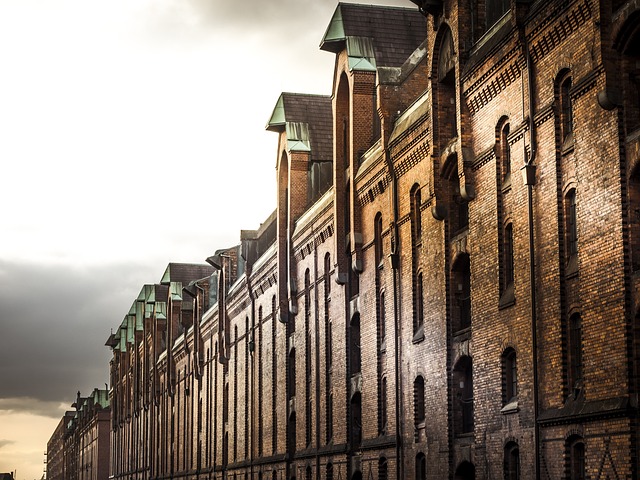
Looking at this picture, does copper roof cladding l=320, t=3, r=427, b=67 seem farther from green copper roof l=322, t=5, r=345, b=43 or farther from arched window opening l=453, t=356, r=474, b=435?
arched window opening l=453, t=356, r=474, b=435

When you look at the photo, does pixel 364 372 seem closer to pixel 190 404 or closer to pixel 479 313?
pixel 479 313

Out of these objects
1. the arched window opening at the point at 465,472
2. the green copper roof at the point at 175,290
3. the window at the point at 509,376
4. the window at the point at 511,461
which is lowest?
the arched window opening at the point at 465,472

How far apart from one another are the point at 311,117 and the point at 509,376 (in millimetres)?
21851

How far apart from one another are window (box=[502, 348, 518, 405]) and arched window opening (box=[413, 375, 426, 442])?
5.53m

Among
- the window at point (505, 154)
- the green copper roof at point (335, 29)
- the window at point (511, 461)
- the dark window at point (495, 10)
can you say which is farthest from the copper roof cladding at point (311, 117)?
the window at point (511, 461)

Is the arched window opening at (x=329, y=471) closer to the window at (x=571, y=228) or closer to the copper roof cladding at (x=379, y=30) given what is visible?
the copper roof cladding at (x=379, y=30)

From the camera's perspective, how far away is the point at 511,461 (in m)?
25.2

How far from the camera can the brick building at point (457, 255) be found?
70.0ft

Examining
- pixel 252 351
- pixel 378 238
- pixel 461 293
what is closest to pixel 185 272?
pixel 252 351

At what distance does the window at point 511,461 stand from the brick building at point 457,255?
0.19 feet

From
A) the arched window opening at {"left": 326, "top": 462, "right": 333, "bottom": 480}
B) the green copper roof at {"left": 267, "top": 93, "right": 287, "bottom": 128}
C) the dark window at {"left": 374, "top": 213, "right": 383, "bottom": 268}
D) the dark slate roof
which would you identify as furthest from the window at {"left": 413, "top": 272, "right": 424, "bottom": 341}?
the dark slate roof

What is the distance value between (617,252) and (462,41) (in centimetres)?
866

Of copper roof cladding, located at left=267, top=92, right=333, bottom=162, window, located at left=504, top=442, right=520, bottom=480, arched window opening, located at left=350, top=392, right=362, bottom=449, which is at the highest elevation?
copper roof cladding, located at left=267, top=92, right=333, bottom=162

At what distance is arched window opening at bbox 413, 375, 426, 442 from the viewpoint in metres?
31.1
